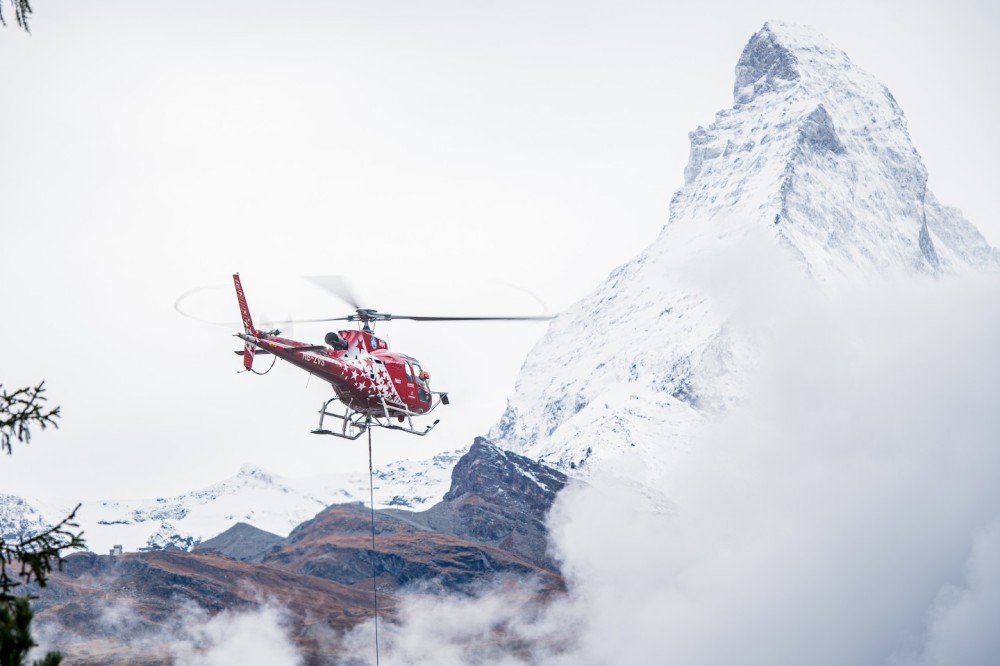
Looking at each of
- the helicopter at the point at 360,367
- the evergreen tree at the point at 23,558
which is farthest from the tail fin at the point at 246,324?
the evergreen tree at the point at 23,558

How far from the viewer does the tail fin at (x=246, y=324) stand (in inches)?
2372

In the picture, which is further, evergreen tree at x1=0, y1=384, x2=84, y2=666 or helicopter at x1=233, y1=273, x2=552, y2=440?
helicopter at x1=233, y1=273, x2=552, y2=440

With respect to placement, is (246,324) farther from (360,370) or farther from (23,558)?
(23,558)

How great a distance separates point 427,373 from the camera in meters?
65.6

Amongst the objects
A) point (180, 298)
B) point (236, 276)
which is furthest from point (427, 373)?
point (180, 298)

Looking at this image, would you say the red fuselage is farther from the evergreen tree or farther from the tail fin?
the evergreen tree

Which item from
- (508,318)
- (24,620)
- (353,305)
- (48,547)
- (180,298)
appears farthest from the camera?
(353,305)

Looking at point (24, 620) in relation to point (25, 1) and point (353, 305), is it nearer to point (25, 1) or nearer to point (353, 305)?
point (25, 1)

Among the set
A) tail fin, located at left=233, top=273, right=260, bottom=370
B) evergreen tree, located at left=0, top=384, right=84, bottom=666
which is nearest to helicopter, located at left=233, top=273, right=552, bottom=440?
tail fin, located at left=233, top=273, right=260, bottom=370

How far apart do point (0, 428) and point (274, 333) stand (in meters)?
36.2

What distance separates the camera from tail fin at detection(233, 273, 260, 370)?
60250 millimetres

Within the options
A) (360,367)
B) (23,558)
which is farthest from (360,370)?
(23,558)

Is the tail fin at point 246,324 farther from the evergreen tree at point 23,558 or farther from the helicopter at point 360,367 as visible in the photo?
the evergreen tree at point 23,558

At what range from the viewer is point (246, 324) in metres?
60.8
